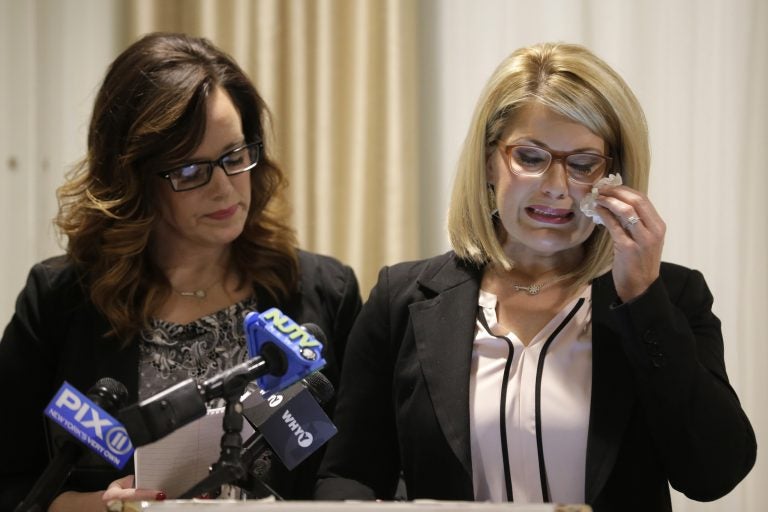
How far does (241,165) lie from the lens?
2359 mm

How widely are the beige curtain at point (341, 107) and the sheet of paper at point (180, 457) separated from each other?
147 centimetres

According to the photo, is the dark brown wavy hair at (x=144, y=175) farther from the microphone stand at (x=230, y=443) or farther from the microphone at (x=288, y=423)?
the microphone stand at (x=230, y=443)

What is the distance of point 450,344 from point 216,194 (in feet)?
Result: 2.25

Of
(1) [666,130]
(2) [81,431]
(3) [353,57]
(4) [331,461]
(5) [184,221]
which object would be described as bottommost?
(4) [331,461]

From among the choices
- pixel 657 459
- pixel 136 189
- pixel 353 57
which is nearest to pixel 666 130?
pixel 353 57

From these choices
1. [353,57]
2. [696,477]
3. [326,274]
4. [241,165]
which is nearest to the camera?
[696,477]

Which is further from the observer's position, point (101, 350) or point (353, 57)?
point (353, 57)

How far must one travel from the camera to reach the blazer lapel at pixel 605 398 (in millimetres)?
1839

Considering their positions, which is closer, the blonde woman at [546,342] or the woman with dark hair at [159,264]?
the blonde woman at [546,342]

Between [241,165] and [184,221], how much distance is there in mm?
193

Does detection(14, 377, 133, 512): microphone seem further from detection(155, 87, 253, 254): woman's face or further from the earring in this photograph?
the earring

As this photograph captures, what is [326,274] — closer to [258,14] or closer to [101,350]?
[101,350]

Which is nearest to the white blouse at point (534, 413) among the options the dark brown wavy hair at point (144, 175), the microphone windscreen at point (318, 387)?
the microphone windscreen at point (318, 387)

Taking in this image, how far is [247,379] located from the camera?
4.85 feet
